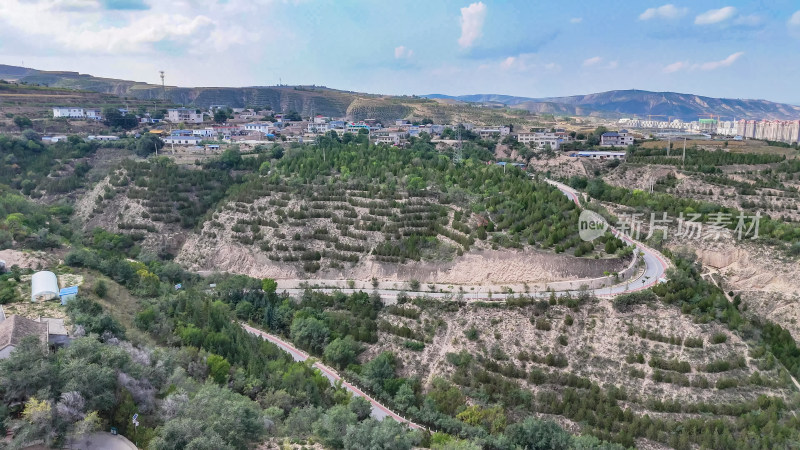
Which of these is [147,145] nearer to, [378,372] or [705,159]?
[378,372]

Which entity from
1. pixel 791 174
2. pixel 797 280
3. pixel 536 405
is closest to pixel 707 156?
pixel 791 174

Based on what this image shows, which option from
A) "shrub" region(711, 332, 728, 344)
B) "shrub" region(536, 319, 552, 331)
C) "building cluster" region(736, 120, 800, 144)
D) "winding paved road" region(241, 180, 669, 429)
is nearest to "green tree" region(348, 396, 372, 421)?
"winding paved road" region(241, 180, 669, 429)

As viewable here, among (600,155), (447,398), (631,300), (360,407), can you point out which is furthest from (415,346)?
(600,155)

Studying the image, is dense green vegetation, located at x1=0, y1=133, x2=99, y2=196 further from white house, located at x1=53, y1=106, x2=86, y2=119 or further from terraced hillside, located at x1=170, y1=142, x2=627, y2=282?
terraced hillside, located at x1=170, y1=142, x2=627, y2=282

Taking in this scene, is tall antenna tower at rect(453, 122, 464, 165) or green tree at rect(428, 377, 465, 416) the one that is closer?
green tree at rect(428, 377, 465, 416)

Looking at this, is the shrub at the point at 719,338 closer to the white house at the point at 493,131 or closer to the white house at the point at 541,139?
the white house at the point at 541,139

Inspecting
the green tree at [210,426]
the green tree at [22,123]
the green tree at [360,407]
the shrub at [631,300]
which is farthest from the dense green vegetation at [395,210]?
the green tree at [22,123]
